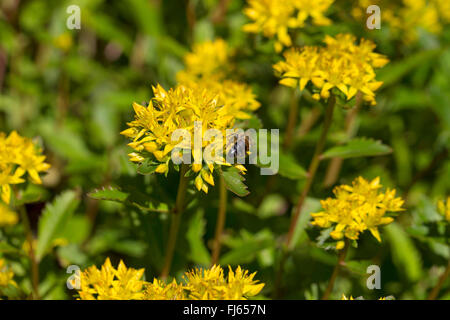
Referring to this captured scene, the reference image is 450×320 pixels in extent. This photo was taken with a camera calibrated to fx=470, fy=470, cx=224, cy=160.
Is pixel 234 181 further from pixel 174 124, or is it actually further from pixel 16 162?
pixel 16 162

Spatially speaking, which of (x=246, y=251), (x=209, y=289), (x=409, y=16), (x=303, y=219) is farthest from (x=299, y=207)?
(x=409, y=16)

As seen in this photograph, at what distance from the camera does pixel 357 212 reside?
144 centimetres

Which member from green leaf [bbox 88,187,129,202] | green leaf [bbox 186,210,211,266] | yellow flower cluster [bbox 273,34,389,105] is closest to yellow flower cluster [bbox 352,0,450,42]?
yellow flower cluster [bbox 273,34,389,105]

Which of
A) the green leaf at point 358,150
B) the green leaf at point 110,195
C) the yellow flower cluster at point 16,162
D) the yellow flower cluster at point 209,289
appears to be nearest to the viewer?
the yellow flower cluster at point 209,289

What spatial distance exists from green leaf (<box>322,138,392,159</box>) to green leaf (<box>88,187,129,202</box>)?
2.46ft

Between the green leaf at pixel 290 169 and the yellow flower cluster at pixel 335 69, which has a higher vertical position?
the yellow flower cluster at pixel 335 69

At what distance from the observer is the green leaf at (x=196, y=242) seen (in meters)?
1.89

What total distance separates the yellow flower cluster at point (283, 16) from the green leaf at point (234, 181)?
74cm

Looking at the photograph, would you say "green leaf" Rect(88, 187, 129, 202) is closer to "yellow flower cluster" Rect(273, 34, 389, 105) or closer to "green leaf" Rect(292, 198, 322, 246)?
"yellow flower cluster" Rect(273, 34, 389, 105)

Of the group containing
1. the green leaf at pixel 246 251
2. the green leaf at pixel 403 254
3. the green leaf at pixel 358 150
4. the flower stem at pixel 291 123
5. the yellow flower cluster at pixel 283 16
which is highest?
the yellow flower cluster at pixel 283 16

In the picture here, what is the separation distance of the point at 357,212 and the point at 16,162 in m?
1.11

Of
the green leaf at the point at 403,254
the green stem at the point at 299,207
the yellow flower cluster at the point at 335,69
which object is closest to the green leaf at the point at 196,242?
the green stem at the point at 299,207

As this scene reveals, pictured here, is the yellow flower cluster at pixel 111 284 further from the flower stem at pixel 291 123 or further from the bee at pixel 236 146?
the flower stem at pixel 291 123

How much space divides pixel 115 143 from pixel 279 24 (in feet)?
4.15
